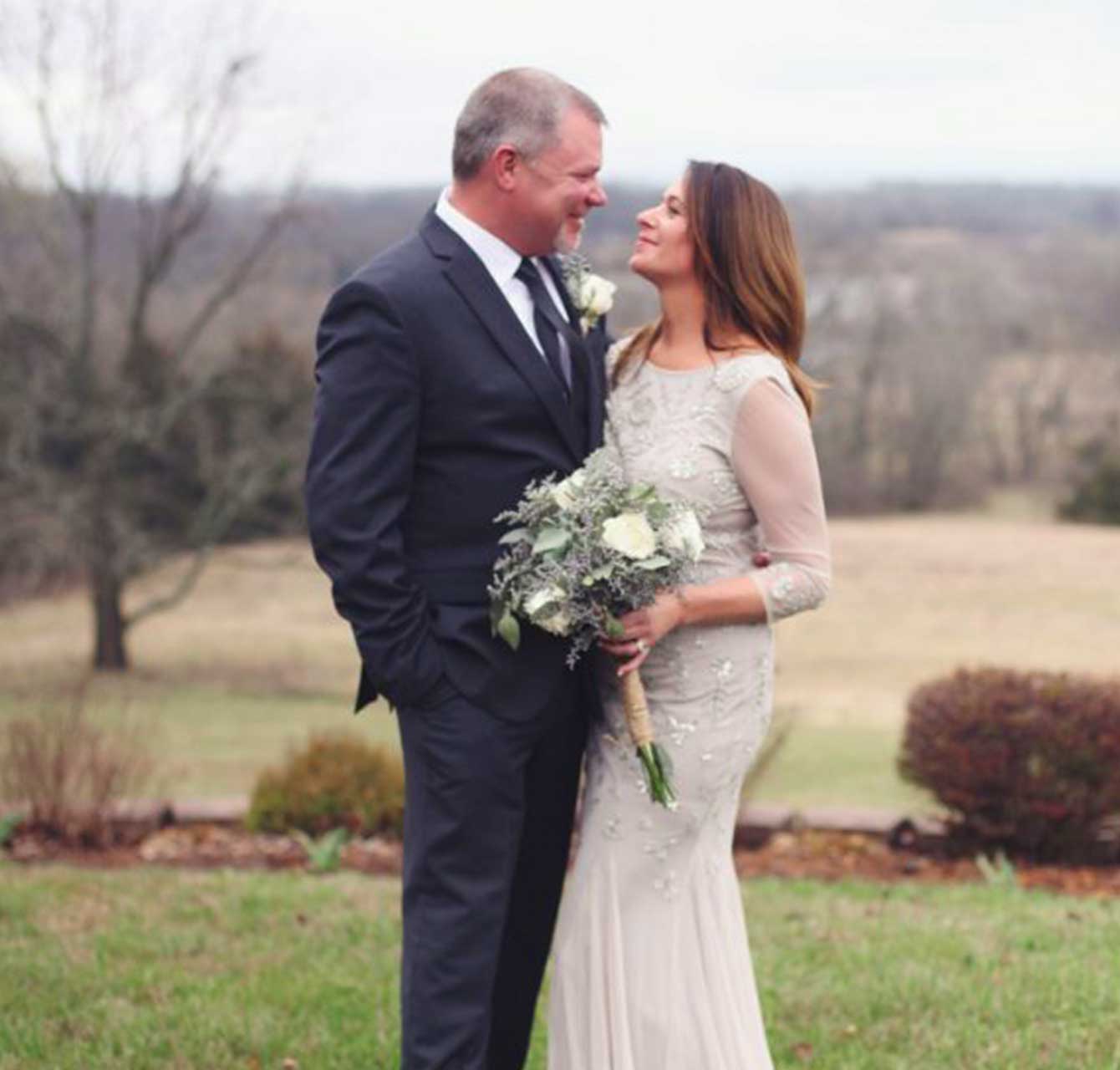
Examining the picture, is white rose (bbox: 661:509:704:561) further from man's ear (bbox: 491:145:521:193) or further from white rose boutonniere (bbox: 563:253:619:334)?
man's ear (bbox: 491:145:521:193)

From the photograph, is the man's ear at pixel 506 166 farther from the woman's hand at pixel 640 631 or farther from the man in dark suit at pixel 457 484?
the woman's hand at pixel 640 631

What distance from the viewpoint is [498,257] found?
4.13 metres

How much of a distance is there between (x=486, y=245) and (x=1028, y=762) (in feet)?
17.4

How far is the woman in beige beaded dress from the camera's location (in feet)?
13.5

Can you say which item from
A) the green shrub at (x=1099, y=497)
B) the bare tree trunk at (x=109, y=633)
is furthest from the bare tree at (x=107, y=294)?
the green shrub at (x=1099, y=497)

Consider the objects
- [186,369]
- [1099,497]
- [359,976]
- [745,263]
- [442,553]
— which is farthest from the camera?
[1099,497]

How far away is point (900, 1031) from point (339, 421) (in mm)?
2613

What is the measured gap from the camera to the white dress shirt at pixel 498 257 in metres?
4.12

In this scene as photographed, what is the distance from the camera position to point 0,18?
80.6 ft

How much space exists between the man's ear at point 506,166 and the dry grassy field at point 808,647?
1142 cm

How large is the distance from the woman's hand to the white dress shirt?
22.7 inches

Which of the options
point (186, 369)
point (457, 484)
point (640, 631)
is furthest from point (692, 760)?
point (186, 369)

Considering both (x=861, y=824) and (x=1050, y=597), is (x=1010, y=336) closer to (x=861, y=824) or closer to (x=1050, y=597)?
(x=1050, y=597)

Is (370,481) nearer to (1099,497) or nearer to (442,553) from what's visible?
(442,553)
